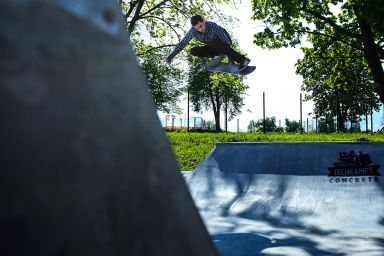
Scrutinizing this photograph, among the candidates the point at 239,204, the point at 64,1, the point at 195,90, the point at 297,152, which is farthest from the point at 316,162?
the point at 195,90

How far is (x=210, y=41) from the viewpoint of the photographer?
20.7ft

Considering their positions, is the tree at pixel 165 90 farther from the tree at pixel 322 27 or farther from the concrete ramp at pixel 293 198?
the concrete ramp at pixel 293 198

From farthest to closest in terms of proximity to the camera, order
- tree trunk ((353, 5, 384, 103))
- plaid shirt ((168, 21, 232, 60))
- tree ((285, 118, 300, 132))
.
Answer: tree ((285, 118, 300, 132)), tree trunk ((353, 5, 384, 103)), plaid shirt ((168, 21, 232, 60))

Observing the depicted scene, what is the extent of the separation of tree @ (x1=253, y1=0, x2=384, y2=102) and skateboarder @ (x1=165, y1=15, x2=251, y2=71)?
9566 mm

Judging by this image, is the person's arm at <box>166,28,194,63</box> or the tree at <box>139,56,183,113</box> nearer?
the person's arm at <box>166,28,194,63</box>

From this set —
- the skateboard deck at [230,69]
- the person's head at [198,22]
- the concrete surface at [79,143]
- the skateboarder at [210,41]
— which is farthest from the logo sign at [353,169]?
the concrete surface at [79,143]

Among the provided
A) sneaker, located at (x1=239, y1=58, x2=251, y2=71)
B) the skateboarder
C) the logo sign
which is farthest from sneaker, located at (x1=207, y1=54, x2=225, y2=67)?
the logo sign

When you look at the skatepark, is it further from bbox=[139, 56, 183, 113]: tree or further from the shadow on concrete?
bbox=[139, 56, 183, 113]: tree

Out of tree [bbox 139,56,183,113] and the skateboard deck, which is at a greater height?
tree [bbox 139,56,183,113]

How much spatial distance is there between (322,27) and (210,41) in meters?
12.9

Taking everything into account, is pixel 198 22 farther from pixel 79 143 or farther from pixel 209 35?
pixel 79 143

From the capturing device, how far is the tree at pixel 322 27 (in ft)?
50.3

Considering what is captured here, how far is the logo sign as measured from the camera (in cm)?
554

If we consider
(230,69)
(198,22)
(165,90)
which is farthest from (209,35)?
(165,90)
